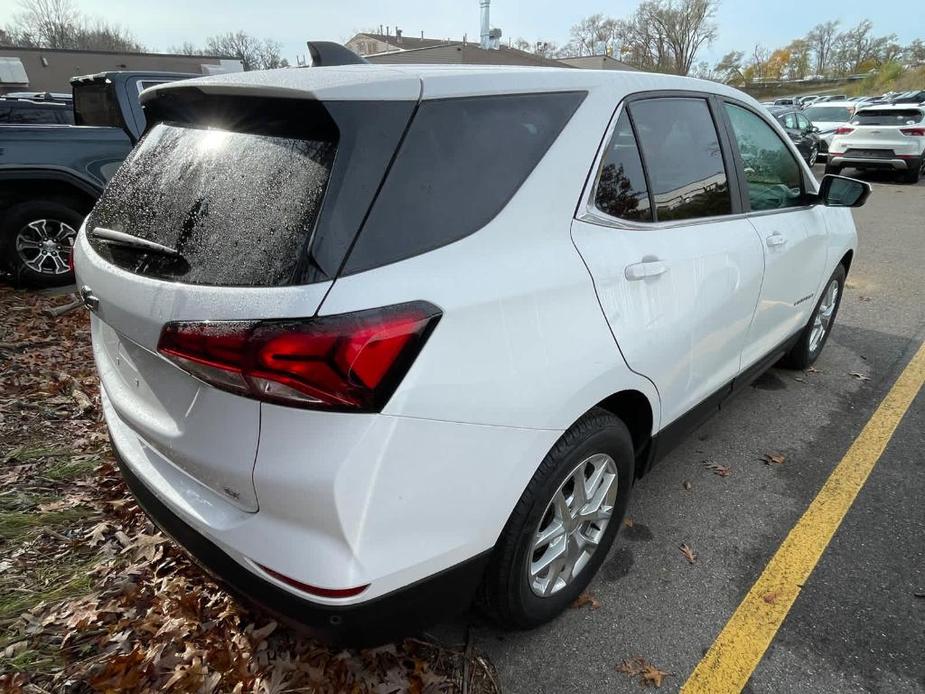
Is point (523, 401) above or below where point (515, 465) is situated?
above

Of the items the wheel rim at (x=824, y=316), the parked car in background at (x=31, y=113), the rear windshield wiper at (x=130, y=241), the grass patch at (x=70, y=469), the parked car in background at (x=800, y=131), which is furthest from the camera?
the parked car in background at (x=800, y=131)

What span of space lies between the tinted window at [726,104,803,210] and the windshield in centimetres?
1898

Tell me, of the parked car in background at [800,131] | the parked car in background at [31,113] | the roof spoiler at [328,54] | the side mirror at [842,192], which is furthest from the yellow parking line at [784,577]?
the parked car in background at [800,131]

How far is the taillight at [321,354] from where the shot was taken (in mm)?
1300

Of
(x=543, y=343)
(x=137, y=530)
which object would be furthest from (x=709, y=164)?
(x=137, y=530)

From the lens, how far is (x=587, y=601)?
2246 millimetres

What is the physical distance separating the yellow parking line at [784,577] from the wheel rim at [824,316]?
2.48 ft

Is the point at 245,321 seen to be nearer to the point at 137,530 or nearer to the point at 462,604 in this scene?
the point at 462,604

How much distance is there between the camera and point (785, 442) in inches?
131

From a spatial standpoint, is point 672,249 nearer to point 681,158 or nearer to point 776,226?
point 681,158

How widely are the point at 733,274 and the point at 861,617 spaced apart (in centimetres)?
139

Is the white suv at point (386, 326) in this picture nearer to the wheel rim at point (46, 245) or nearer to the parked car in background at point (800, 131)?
the wheel rim at point (46, 245)

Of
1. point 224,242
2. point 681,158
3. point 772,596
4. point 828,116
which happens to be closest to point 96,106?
point 224,242

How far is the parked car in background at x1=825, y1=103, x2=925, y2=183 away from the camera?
1344 cm
